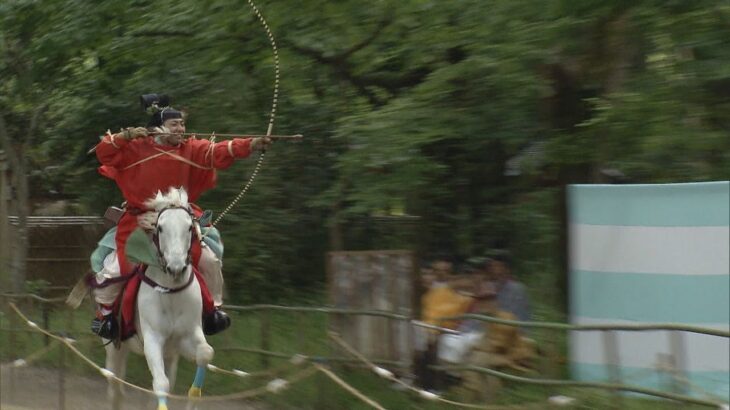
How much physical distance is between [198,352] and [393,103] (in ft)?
8.48

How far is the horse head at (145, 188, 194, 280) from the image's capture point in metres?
8.13

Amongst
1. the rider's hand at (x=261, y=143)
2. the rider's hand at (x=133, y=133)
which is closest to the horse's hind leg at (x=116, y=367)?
the rider's hand at (x=133, y=133)

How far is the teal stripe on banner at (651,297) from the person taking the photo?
6664mm

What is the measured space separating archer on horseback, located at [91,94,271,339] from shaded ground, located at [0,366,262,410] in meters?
1.37

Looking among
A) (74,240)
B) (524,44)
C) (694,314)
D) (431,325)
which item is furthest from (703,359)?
(74,240)

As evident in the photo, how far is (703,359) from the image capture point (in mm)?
6320

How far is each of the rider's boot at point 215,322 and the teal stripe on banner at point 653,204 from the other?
305cm

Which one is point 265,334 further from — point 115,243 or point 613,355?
point 613,355

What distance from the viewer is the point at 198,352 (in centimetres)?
862

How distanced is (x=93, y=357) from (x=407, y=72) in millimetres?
4829

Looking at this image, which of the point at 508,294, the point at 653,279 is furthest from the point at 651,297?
the point at 508,294

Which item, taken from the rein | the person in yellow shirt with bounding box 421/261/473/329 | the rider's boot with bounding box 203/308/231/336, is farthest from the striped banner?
the rider's boot with bounding box 203/308/231/336

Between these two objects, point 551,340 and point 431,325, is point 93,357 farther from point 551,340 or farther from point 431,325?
point 551,340

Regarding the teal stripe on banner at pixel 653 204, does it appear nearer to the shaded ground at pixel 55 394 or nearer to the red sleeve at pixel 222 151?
the red sleeve at pixel 222 151
